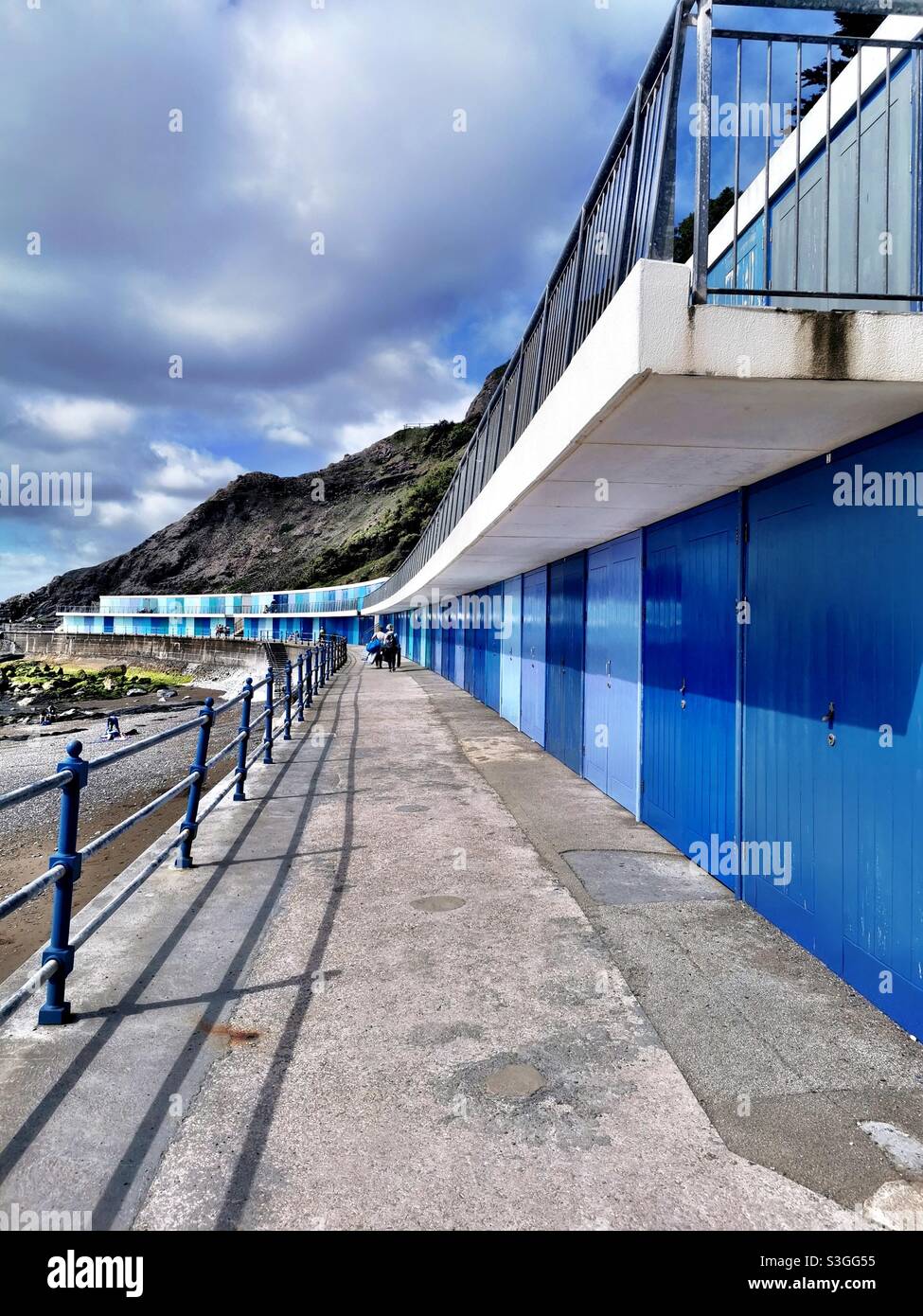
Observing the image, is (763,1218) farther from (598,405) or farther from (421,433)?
(421,433)

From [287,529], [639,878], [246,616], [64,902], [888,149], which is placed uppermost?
[287,529]

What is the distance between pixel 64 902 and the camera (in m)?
3.33

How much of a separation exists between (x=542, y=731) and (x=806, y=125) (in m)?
8.64

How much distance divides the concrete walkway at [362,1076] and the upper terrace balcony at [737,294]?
9.48 feet

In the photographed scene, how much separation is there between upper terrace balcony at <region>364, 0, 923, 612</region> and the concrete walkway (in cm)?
289

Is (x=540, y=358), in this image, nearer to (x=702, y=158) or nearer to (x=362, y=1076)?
(x=702, y=158)

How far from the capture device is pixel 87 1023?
3.46 metres

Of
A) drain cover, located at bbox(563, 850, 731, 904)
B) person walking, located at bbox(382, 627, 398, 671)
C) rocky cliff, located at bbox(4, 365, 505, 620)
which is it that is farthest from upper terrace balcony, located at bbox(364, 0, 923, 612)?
rocky cliff, located at bbox(4, 365, 505, 620)

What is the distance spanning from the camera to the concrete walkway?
7.95 ft

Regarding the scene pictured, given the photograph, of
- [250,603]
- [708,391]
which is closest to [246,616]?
[250,603]

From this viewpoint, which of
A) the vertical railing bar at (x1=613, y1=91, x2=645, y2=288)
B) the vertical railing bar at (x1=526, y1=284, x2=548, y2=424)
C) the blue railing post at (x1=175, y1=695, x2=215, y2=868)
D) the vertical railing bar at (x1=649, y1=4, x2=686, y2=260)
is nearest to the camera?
the vertical railing bar at (x1=649, y1=4, x2=686, y2=260)

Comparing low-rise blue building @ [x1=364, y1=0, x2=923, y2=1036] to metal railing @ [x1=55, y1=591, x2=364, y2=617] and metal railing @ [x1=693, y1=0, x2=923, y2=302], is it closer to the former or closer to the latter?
metal railing @ [x1=693, y1=0, x2=923, y2=302]

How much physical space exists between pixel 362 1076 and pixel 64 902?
1.50 m
